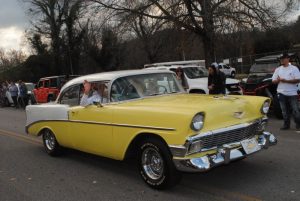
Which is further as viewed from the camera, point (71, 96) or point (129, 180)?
point (71, 96)

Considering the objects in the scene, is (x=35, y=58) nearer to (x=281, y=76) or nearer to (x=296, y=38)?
(x=296, y=38)

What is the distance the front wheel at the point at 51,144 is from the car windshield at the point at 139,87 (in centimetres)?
214

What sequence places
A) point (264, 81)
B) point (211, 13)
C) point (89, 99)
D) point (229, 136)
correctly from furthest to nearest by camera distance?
point (211, 13) → point (264, 81) → point (89, 99) → point (229, 136)

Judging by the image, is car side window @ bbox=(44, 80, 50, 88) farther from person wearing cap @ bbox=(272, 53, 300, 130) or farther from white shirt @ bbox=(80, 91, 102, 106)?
white shirt @ bbox=(80, 91, 102, 106)

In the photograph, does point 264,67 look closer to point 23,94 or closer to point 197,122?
point 197,122

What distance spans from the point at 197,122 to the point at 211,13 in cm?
1765

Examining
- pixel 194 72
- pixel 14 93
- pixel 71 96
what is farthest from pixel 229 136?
pixel 14 93

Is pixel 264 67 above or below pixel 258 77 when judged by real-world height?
above

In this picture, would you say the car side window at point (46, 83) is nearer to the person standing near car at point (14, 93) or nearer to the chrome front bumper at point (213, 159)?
the person standing near car at point (14, 93)

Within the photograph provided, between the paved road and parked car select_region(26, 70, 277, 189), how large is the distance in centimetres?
36

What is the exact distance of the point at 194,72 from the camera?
15.9 meters

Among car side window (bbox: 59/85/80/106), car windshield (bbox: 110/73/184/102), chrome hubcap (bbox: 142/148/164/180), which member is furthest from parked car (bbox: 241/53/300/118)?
chrome hubcap (bbox: 142/148/164/180)

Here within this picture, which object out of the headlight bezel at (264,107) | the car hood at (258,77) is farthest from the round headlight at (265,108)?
the car hood at (258,77)

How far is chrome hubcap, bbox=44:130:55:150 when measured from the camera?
8379mm
